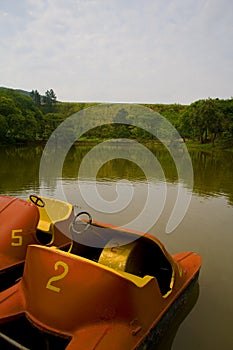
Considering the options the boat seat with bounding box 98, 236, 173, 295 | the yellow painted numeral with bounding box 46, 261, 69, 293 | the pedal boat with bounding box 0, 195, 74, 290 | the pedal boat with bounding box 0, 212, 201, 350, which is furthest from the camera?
the pedal boat with bounding box 0, 195, 74, 290

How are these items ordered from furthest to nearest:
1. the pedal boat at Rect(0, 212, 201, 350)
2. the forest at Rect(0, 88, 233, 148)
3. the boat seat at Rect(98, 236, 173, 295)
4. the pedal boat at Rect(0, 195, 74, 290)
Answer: the forest at Rect(0, 88, 233, 148) < the pedal boat at Rect(0, 195, 74, 290) < the boat seat at Rect(98, 236, 173, 295) < the pedal boat at Rect(0, 212, 201, 350)

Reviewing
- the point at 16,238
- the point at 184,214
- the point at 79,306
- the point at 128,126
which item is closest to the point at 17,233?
the point at 16,238

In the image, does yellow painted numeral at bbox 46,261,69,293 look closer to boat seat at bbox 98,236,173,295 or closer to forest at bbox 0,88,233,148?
boat seat at bbox 98,236,173,295

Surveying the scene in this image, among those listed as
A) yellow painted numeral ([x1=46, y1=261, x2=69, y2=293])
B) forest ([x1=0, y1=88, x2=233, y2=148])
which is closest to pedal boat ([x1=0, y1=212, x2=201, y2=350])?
yellow painted numeral ([x1=46, y1=261, x2=69, y2=293])

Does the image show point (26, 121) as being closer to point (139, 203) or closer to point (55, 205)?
point (139, 203)

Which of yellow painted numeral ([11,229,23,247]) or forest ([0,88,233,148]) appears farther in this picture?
forest ([0,88,233,148])

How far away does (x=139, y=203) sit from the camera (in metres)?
9.23

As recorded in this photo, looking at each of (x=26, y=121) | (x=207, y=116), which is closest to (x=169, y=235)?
(x=207, y=116)

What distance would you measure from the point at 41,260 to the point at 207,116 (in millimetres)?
37684

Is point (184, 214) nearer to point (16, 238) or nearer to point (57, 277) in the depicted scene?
point (16, 238)

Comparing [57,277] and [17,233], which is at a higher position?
[57,277]

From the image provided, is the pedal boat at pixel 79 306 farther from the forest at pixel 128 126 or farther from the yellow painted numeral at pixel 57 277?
the forest at pixel 128 126

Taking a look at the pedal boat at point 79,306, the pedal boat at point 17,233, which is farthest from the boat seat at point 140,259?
the pedal boat at point 17,233

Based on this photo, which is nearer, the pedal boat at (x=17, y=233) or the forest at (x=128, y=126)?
the pedal boat at (x=17, y=233)
